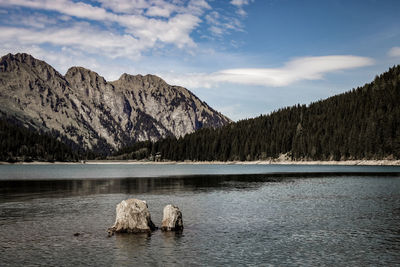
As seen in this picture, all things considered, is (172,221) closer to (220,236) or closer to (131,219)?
(131,219)

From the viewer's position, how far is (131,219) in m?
34.8

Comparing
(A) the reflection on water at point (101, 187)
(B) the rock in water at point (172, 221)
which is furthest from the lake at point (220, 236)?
(A) the reflection on water at point (101, 187)

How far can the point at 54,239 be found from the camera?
31.8 metres

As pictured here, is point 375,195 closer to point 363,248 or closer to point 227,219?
point 227,219

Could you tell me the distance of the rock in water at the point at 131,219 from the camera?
34.5m

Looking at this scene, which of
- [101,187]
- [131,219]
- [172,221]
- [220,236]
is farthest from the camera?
[101,187]

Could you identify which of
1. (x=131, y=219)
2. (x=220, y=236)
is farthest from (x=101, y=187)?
(x=220, y=236)

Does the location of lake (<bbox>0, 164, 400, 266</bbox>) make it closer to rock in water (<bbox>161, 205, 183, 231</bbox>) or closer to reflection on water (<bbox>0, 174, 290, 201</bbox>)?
rock in water (<bbox>161, 205, 183, 231</bbox>)

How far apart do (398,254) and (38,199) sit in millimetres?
53087

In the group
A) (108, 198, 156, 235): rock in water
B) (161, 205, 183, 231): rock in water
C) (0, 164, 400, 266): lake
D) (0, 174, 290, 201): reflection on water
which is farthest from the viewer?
(0, 174, 290, 201): reflection on water

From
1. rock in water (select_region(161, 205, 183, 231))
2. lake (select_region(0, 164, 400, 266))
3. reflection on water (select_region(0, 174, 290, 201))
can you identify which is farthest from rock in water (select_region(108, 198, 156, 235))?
reflection on water (select_region(0, 174, 290, 201))

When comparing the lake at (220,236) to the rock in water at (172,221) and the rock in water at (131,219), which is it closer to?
the rock in water at (172,221)

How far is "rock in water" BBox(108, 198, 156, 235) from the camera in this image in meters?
34.5

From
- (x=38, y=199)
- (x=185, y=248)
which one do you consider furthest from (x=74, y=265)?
(x=38, y=199)
